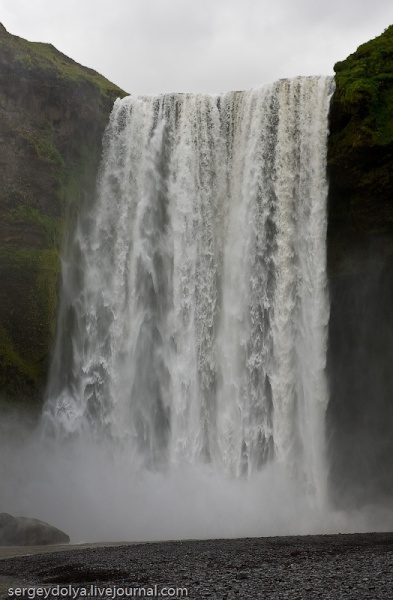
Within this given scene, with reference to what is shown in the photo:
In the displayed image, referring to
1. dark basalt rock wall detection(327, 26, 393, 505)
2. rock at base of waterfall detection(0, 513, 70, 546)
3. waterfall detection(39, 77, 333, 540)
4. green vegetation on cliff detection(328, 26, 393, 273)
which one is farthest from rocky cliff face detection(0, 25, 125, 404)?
dark basalt rock wall detection(327, 26, 393, 505)

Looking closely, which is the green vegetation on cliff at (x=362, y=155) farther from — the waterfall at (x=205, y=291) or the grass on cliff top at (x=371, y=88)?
the waterfall at (x=205, y=291)

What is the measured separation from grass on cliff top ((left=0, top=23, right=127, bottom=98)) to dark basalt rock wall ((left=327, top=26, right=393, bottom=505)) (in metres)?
12.1

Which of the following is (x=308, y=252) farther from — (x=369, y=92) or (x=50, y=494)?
(x=50, y=494)

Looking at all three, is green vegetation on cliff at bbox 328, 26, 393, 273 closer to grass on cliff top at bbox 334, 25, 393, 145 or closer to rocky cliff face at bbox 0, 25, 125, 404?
grass on cliff top at bbox 334, 25, 393, 145

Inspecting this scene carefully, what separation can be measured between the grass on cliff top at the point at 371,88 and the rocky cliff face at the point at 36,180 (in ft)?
38.0

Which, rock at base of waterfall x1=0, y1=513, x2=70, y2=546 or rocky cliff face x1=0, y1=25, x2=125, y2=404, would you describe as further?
rocky cliff face x1=0, y1=25, x2=125, y2=404

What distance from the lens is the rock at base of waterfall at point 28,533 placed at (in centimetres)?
2574

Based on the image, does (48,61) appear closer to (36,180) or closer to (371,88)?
(36,180)

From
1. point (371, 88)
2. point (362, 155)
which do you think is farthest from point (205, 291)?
point (371, 88)

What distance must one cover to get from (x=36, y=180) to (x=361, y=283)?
50.1 ft

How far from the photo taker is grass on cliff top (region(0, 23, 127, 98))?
35344 millimetres

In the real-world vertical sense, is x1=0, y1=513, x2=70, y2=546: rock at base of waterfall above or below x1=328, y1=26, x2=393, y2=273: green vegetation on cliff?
below

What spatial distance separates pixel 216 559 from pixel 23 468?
16887 millimetres

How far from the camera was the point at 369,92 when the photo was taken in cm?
3086
